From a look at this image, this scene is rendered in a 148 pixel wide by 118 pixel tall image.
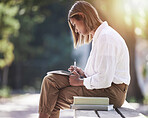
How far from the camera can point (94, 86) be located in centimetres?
291

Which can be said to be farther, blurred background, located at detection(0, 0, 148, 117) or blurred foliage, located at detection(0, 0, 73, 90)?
blurred foliage, located at detection(0, 0, 73, 90)

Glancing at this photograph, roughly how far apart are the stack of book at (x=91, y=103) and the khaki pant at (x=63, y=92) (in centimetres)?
15

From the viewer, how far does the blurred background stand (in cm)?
898

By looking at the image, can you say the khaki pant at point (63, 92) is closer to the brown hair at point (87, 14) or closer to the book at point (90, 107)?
the book at point (90, 107)

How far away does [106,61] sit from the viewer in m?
2.84

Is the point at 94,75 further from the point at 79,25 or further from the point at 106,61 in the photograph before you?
the point at 79,25

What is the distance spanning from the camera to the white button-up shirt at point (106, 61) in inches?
112

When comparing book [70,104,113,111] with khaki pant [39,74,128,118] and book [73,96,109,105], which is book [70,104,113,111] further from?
khaki pant [39,74,128,118]

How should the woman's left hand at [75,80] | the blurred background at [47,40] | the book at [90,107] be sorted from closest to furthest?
the book at [90,107] → the woman's left hand at [75,80] → the blurred background at [47,40]

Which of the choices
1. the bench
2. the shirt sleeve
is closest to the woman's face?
the shirt sleeve

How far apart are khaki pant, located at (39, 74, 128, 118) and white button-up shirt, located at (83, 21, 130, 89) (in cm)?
9

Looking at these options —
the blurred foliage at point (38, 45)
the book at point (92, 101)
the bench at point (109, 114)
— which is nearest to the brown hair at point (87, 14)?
the book at point (92, 101)

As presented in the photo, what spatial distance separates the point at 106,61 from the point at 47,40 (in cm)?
1560

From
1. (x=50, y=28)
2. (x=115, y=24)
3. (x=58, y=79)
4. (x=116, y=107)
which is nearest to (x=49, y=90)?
(x=58, y=79)
